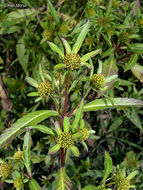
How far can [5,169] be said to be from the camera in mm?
1051

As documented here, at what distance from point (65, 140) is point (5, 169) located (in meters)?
0.41

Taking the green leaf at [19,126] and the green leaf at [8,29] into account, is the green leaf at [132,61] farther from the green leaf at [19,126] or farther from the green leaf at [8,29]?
the green leaf at [8,29]

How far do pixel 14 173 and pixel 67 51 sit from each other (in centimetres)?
66

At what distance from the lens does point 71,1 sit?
1595mm

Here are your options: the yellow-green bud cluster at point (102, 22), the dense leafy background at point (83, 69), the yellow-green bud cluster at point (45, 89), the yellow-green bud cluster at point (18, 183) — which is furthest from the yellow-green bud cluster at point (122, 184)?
the yellow-green bud cluster at point (102, 22)

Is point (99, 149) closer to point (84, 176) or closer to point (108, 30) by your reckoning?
point (84, 176)

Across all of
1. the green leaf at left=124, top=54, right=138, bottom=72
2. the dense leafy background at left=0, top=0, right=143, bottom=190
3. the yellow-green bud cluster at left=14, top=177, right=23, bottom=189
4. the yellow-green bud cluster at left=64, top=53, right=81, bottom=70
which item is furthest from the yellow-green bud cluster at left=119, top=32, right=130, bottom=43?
the yellow-green bud cluster at left=14, top=177, right=23, bottom=189

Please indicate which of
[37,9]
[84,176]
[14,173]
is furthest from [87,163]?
[37,9]

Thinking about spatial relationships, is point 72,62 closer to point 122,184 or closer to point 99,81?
point 99,81

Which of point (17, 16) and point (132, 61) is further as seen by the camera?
point (17, 16)

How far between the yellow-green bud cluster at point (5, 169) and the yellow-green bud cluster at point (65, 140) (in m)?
0.38

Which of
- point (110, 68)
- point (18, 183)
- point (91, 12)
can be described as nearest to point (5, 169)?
point (18, 183)

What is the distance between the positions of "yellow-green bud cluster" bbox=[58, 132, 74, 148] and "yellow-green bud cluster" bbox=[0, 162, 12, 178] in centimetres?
38

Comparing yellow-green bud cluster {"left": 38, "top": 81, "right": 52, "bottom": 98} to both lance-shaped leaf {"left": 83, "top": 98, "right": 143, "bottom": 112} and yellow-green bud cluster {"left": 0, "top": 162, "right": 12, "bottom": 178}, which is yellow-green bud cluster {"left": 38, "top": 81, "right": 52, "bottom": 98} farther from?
yellow-green bud cluster {"left": 0, "top": 162, "right": 12, "bottom": 178}
